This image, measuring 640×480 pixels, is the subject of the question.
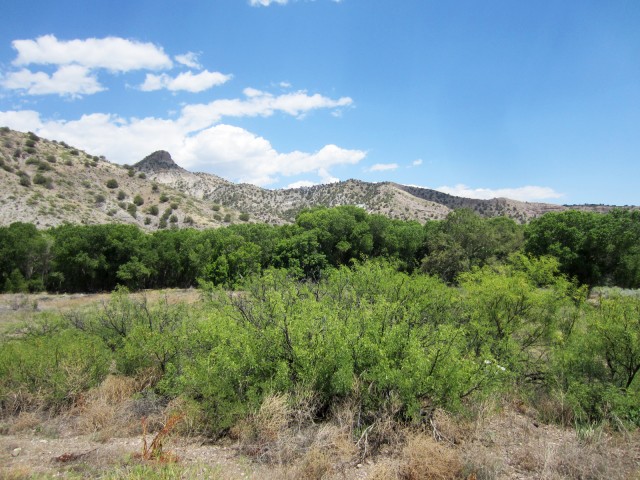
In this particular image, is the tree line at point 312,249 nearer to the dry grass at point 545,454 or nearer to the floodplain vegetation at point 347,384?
the floodplain vegetation at point 347,384

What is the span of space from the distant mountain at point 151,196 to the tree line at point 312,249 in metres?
16.0

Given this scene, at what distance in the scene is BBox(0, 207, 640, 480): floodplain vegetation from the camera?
8633 millimetres

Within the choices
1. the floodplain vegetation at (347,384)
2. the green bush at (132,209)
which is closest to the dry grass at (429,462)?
the floodplain vegetation at (347,384)

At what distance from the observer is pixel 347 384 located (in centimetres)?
Answer: 952

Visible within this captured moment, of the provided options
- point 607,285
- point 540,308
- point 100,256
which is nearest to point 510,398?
point 540,308

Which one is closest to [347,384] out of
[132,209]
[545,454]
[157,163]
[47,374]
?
[545,454]

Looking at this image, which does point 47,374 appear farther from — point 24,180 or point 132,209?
point 132,209

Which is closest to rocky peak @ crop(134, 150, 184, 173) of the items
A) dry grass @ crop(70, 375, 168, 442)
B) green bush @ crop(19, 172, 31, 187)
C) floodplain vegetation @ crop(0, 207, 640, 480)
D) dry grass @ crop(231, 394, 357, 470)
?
green bush @ crop(19, 172, 31, 187)

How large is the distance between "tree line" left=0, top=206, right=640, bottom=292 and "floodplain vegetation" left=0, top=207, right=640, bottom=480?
2296 centimetres

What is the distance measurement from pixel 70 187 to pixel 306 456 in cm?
7872

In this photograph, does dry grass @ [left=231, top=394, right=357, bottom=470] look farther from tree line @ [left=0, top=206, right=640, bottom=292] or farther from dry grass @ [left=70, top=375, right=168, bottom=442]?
tree line @ [left=0, top=206, right=640, bottom=292]

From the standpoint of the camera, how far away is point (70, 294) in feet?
147

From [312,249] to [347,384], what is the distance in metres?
34.1

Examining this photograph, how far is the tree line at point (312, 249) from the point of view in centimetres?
4062
